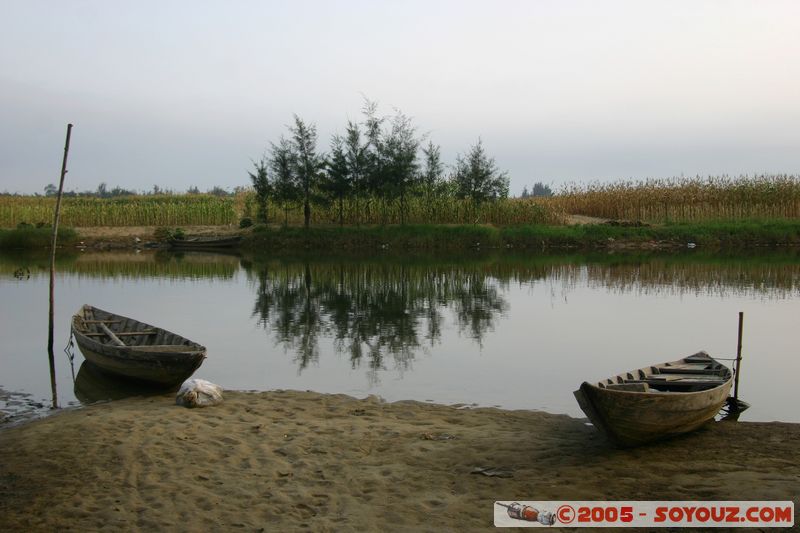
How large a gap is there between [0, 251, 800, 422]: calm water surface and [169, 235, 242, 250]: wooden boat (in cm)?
1592

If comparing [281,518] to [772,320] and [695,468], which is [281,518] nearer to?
[695,468]

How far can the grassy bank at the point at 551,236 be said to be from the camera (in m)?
41.9

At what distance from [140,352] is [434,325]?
759 cm

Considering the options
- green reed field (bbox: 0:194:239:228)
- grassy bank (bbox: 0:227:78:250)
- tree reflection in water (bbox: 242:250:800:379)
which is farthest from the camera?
green reed field (bbox: 0:194:239:228)

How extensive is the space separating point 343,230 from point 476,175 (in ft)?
30.2

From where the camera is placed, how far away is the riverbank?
4181 centimetres

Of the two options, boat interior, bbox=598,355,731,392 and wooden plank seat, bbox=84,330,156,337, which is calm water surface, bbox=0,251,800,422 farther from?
boat interior, bbox=598,355,731,392

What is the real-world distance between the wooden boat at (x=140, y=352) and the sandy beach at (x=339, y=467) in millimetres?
930

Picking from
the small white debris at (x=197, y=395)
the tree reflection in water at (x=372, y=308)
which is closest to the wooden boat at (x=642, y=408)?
the small white debris at (x=197, y=395)

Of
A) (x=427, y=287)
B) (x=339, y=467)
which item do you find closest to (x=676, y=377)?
(x=339, y=467)

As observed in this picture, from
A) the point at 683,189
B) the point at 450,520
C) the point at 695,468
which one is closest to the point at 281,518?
the point at 450,520

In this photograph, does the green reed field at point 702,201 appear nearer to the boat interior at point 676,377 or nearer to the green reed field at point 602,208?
the green reed field at point 602,208

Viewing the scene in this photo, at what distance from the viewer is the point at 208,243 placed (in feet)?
151

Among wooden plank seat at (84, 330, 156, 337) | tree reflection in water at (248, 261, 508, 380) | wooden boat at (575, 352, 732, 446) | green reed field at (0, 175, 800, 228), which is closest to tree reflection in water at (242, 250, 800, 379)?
tree reflection in water at (248, 261, 508, 380)
